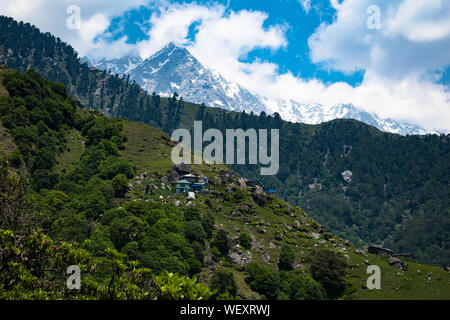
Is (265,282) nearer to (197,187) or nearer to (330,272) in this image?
(330,272)

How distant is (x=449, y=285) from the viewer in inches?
2923

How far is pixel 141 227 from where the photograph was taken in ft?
232

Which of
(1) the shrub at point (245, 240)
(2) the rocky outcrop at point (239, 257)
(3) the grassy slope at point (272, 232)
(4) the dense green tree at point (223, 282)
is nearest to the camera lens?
(4) the dense green tree at point (223, 282)

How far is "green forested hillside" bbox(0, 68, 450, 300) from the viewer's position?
30858 millimetres

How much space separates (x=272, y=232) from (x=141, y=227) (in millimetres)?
38942

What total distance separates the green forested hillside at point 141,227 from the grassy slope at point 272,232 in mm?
353

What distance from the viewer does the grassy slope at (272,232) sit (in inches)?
2889

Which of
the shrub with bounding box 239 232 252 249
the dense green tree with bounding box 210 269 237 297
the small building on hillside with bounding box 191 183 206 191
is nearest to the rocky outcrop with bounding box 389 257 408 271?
the shrub with bounding box 239 232 252 249

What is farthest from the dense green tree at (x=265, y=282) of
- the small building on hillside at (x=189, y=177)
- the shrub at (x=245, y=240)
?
the small building on hillside at (x=189, y=177)

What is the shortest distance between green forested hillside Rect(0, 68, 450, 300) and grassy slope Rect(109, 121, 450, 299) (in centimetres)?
35

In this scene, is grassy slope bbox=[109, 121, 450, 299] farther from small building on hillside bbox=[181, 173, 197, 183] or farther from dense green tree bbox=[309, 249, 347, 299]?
small building on hillside bbox=[181, 173, 197, 183]

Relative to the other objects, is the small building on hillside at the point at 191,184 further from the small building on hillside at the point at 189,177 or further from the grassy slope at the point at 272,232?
the grassy slope at the point at 272,232

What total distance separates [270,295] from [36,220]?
49021 millimetres
